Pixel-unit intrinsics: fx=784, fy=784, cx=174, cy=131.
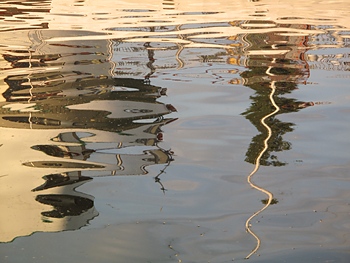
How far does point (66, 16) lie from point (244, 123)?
938 centimetres

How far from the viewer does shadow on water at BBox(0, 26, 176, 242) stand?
13.0 feet

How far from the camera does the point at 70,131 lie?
566cm

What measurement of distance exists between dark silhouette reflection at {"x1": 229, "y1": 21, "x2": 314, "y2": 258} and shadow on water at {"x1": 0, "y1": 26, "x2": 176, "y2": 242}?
0.62 meters

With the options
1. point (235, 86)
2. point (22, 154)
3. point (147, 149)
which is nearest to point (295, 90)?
point (235, 86)

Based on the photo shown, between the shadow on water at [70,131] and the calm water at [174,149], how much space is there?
14 mm

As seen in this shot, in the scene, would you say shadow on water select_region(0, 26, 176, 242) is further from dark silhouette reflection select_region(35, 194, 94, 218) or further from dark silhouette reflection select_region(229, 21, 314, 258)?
dark silhouette reflection select_region(229, 21, 314, 258)

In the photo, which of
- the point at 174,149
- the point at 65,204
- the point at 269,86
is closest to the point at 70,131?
the point at 174,149

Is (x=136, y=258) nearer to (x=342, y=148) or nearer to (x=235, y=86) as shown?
(x=342, y=148)

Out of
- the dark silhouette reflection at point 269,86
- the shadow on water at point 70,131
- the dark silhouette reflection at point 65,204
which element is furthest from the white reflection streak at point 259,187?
the dark silhouette reflection at point 65,204

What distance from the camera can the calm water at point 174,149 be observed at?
3488mm

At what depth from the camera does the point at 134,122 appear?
5.88 metres

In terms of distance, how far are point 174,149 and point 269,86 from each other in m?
2.51

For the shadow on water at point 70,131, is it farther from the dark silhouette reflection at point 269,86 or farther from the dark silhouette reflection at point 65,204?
the dark silhouette reflection at point 269,86

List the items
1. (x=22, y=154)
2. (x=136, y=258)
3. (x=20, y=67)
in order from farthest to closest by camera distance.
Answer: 1. (x=20, y=67)
2. (x=22, y=154)
3. (x=136, y=258)
